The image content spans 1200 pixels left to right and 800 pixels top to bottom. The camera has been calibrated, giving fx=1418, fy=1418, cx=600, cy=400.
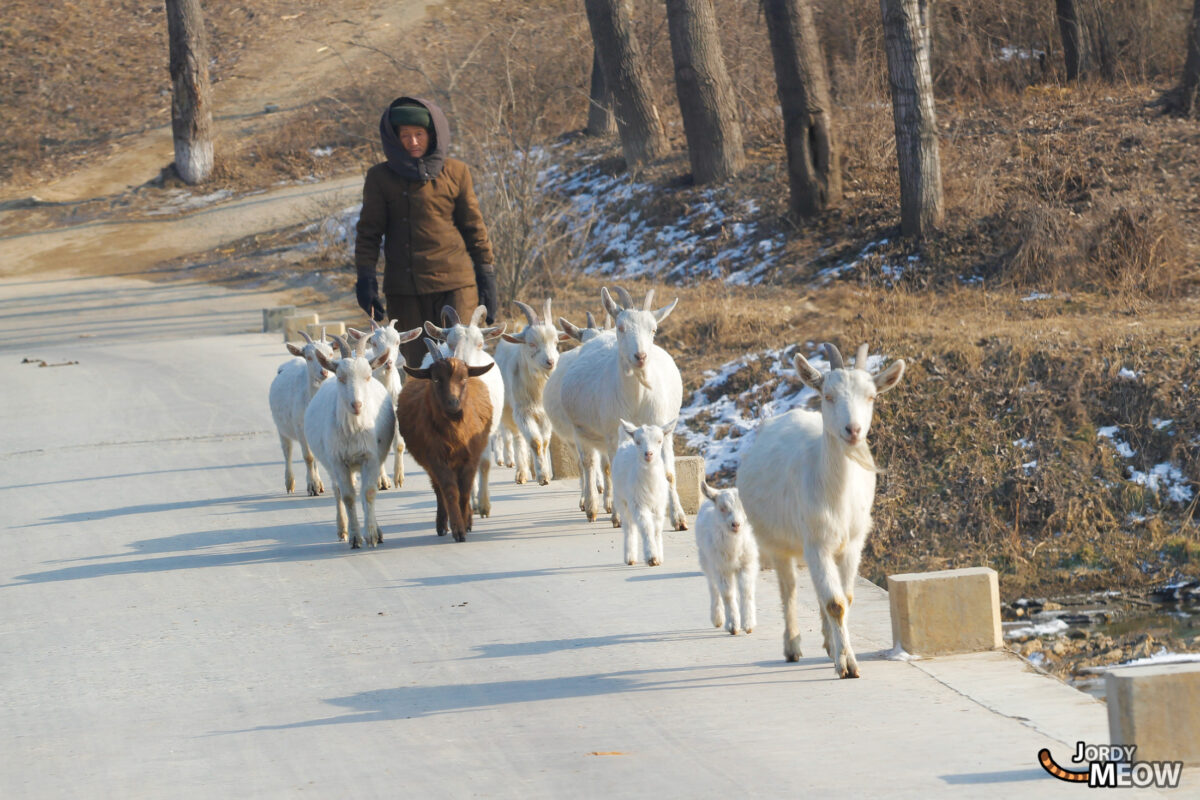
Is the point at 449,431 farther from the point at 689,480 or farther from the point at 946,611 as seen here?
the point at 946,611

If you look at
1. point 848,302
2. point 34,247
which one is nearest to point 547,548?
point 848,302

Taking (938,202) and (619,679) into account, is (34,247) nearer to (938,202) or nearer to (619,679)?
(938,202)

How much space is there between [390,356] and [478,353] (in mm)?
669

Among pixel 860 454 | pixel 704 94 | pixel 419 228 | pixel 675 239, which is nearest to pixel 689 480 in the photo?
pixel 419 228

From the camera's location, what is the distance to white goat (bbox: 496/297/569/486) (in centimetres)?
1187

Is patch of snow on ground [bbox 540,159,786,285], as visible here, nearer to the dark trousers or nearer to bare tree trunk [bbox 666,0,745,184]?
bare tree trunk [bbox 666,0,745,184]

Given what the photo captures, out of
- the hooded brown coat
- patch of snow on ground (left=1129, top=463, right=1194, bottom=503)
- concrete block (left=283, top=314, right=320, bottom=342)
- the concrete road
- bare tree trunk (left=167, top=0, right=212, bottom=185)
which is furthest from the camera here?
bare tree trunk (left=167, top=0, right=212, bottom=185)

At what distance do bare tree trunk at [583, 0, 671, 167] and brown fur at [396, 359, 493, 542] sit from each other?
53.3 ft

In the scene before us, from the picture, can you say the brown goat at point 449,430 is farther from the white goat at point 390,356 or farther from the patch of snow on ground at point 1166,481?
the patch of snow on ground at point 1166,481

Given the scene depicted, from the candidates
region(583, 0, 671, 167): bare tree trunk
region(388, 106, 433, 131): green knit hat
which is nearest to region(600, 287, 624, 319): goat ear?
region(388, 106, 433, 131): green knit hat

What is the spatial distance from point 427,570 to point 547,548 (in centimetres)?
93

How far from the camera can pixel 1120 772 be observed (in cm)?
541

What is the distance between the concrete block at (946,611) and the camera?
7.12 metres

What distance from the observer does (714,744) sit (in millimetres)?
6059
